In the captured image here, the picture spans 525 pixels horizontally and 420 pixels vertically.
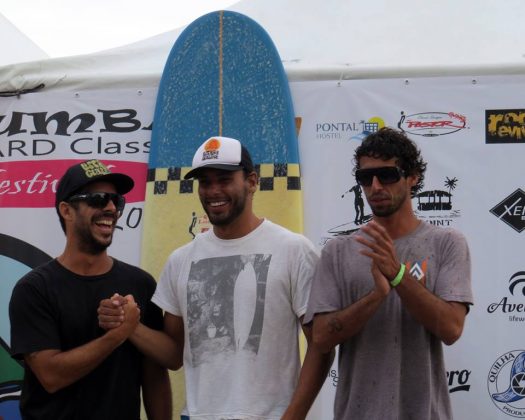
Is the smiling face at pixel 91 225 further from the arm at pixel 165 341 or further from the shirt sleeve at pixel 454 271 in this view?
the shirt sleeve at pixel 454 271

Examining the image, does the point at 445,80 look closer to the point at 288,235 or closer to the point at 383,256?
the point at 288,235

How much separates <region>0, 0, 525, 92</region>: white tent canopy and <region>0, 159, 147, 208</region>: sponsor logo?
409 millimetres

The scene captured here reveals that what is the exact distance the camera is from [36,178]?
3.83m

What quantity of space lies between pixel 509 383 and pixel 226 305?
1.78 meters

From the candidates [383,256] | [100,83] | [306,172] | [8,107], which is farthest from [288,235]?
[8,107]

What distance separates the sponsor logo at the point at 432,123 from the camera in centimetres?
348

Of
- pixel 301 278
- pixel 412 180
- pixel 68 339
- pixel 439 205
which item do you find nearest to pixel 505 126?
pixel 439 205

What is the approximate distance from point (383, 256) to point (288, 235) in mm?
434

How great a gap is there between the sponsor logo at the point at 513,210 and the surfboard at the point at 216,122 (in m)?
0.93

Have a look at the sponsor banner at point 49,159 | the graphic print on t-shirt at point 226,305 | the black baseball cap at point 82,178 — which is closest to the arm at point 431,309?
the graphic print on t-shirt at point 226,305

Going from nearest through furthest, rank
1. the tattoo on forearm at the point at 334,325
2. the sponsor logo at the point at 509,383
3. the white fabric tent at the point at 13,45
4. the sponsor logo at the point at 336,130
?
the tattoo on forearm at the point at 334,325 → the sponsor logo at the point at 509,383 → the sponsor logo at the point at 336,130 → the white fabric tent at the point at 13,45

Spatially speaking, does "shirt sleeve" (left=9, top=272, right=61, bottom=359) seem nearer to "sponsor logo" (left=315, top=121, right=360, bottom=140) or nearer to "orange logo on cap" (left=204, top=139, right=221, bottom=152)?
"orange logo on cap" (left=204, top=139, right=221, bottom=152)

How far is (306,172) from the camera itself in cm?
354

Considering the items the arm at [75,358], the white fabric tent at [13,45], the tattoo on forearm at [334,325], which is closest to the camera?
the tattoo on forearm at [334,325]
